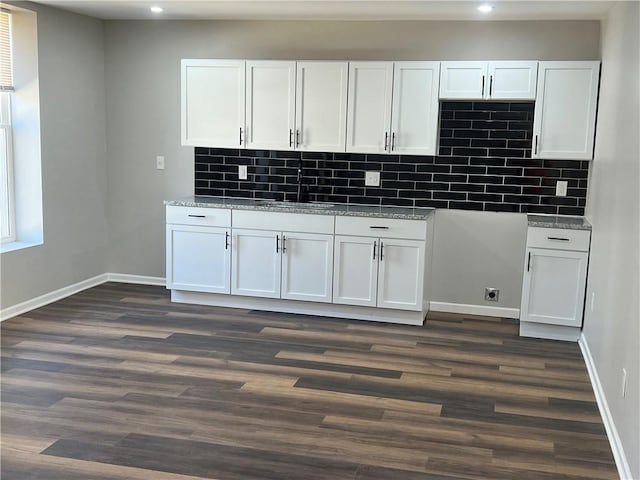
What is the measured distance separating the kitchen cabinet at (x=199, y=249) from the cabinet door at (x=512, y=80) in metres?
2.25

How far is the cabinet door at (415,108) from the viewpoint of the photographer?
16.9 feet

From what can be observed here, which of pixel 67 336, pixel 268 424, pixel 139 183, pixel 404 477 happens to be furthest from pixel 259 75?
pixel 404 477

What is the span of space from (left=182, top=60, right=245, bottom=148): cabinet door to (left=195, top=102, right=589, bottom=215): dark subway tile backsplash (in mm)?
362

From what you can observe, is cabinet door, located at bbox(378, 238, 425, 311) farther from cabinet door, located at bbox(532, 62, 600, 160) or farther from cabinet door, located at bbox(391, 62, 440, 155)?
cabinet door, located at bbox(532, 62, 600, 160)

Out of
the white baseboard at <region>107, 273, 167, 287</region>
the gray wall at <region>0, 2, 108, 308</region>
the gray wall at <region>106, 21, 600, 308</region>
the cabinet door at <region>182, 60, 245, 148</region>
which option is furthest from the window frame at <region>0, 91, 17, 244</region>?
the cabinet door at <region>182, 60, 245, 148</region>

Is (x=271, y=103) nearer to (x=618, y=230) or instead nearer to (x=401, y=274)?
(x=401, y=274)

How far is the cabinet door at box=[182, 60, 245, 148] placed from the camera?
545 centimetres

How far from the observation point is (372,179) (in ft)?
18.6

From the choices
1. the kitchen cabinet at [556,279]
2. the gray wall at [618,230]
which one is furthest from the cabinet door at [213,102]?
the gray wall at [618,230]

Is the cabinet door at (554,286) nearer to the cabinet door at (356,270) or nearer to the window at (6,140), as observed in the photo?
the cabinet door at (356,270)

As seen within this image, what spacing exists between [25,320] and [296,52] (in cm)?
294

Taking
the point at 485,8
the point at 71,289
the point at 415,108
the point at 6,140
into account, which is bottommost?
the point at 71,289

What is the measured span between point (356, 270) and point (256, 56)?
1976 mm

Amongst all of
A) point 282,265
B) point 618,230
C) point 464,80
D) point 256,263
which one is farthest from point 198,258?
point 618,230
